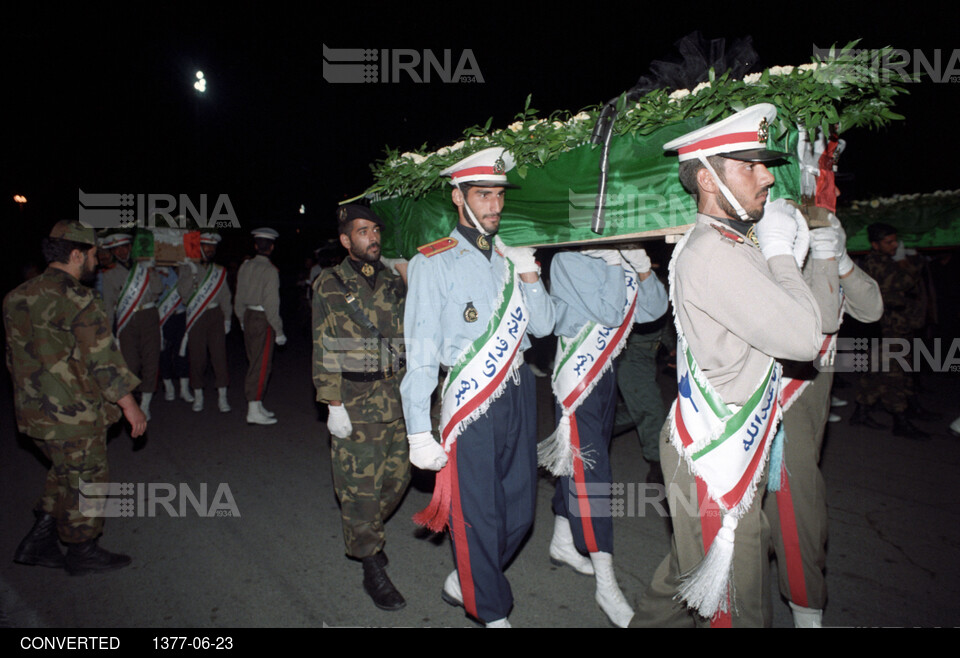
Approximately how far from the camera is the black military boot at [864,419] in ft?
21.6

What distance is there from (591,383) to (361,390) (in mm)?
1411

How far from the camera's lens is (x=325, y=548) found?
158 inches

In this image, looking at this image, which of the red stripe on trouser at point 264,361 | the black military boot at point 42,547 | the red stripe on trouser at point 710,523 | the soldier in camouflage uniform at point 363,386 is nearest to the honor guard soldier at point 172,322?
the red stripe on trouser at point 264,361

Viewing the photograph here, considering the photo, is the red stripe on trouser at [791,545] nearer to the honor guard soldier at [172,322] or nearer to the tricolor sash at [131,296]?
the tricolor sash at [131,296]

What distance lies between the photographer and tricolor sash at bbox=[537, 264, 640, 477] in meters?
3.32

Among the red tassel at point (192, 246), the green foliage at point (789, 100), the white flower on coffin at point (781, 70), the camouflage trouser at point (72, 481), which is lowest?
the camouflage trouser at point (72, 481)

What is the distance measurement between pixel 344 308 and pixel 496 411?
4.31 ft

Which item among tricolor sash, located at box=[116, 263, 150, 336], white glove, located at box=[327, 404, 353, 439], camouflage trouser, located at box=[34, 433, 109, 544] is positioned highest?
tricolor sash, located at box=[116, 263, 150, 336]

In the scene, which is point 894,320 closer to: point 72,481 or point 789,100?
point 789,100

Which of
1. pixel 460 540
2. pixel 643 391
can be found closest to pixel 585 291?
pixel 460 540

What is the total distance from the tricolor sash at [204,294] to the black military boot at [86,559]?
4.33m

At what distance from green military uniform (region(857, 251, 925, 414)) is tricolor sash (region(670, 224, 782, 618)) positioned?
5258mm

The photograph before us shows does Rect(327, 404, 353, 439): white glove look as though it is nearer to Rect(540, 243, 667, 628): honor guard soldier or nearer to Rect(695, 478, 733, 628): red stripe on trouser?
Rect(540, 243, 667, 628): honor guard soldier

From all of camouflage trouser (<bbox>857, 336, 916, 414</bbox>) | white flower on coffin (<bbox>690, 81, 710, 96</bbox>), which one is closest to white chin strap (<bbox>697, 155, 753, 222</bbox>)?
white flower on coffin (<bbox>690, 81, 710, 96</bbox>)
